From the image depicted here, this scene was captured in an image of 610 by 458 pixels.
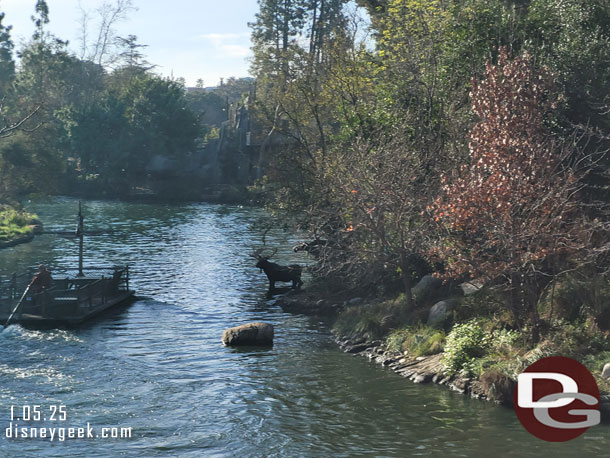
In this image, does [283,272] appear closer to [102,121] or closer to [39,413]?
[39,413]

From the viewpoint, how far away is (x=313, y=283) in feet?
129

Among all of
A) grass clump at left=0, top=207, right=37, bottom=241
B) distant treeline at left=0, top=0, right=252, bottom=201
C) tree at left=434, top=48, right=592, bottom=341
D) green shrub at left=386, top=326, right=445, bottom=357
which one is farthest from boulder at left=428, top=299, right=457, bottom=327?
distant treeline at left=0, top=0, right=252, bottom=201

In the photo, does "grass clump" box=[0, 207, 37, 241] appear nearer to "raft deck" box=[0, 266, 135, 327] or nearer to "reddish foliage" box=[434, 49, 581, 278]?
"raft deck" box=[0, 266, 135, 327]

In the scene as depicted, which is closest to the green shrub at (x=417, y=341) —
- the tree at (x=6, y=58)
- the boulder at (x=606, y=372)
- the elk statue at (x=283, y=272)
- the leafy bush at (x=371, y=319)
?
the leafy bush at (x=371, y=319)

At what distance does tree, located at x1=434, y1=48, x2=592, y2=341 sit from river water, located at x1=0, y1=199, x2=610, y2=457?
4259mm

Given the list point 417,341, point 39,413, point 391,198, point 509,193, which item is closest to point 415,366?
point 417,341

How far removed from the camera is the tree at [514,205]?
23250 mm

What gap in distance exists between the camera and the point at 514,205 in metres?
23.2

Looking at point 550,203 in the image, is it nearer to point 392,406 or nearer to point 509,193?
point 509,193

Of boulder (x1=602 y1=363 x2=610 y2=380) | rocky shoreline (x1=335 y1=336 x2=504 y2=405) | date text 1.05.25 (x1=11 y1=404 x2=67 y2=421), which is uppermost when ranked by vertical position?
boulder (x1=602 y1=363 x2=610 y2=380)

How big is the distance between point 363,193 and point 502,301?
701cm

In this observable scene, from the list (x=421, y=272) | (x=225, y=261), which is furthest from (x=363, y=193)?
(x=225, y=261)

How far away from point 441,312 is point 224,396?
9.25m

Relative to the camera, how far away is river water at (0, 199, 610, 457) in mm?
19453
